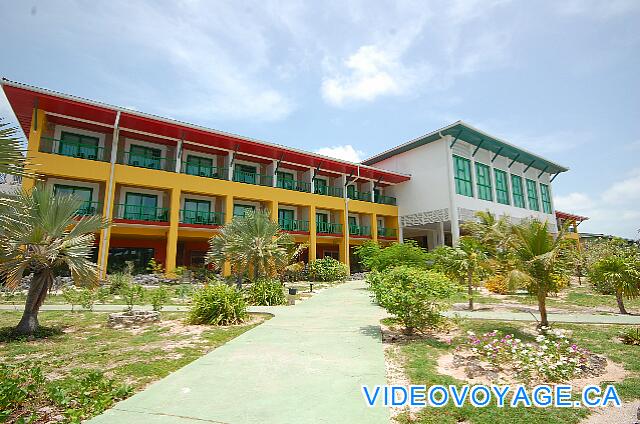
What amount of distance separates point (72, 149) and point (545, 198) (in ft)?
156

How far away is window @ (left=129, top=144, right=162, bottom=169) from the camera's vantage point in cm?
2252

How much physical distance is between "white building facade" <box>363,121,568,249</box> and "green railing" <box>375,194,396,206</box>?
706 mm

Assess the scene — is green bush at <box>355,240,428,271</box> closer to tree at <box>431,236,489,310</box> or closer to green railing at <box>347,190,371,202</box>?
tree at <box>431,236,489,310</box>

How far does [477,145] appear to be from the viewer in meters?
32.0

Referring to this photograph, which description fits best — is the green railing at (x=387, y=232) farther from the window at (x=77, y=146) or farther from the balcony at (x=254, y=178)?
the window at (x=77, y=146)

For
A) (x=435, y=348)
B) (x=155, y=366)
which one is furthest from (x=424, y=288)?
(x=155, y=366)

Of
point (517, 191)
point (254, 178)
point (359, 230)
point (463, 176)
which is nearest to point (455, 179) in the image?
point (463, 176)

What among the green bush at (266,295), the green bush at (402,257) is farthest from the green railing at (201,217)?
the green bush at (402,257)

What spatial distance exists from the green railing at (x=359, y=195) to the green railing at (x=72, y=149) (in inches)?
749

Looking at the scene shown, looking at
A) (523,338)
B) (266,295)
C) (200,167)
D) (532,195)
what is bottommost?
(523,338)

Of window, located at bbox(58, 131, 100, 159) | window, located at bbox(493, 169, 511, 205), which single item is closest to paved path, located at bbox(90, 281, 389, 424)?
window, located at bbox(58, 131, 100, 159)

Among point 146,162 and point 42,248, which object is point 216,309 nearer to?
point 42,248

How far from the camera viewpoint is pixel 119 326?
355 inches

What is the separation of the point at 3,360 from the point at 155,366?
295cm
